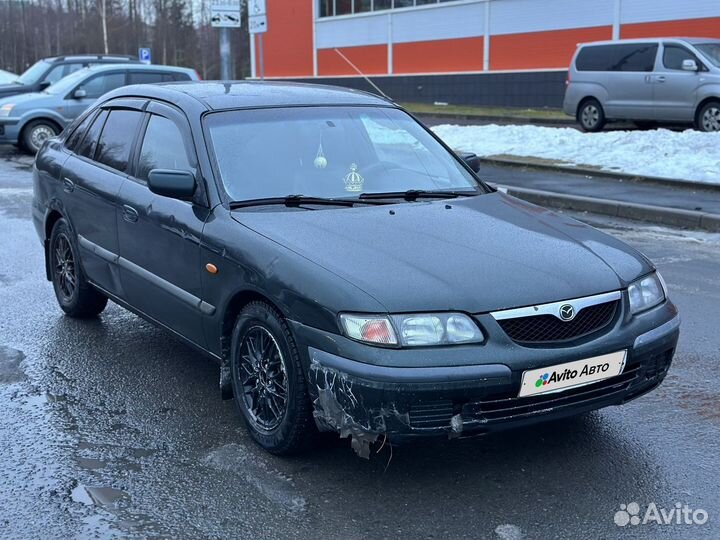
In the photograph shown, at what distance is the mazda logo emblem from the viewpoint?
3.47 meters

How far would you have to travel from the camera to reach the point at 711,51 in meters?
17.0

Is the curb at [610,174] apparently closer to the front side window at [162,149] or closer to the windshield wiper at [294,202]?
the windshield wiper at [294,202]

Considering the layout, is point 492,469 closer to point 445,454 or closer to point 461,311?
point 445,454

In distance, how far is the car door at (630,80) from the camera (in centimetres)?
1777

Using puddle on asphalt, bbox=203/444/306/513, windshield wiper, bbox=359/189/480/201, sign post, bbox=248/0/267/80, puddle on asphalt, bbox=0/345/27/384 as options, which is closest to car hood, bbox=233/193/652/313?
windshield wiper, bbox=359/189/480/201

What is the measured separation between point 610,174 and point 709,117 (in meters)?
5.03

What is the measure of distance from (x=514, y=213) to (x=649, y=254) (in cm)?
436

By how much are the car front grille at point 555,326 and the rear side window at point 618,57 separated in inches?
615

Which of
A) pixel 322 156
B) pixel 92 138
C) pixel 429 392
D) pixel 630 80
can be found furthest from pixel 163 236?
pixel 630 80

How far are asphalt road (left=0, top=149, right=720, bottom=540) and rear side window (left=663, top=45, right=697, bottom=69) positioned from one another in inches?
533

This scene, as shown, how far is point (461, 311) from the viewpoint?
336cm

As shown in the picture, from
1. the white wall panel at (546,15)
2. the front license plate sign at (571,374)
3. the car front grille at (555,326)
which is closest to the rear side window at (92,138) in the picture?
the car front grille at (555,326)

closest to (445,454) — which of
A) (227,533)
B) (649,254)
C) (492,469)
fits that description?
(492,469)

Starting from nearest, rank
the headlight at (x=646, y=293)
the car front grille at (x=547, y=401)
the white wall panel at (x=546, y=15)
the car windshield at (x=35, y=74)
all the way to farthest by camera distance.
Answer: the car front grille at (x=547, y=401) → the headlight at (x=646, y=293) → the car windshield at (x=35, y=74) → the white wall panel at (x=546, y=15)
